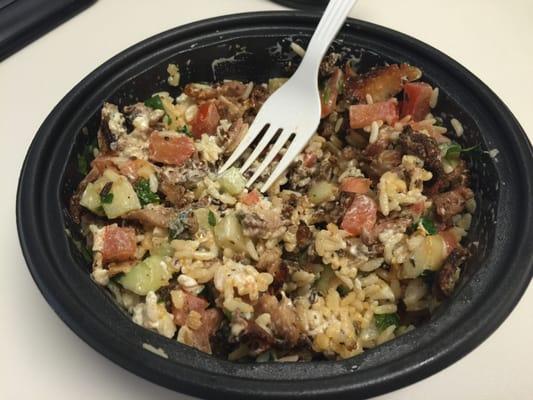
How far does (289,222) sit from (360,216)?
0.19 metres

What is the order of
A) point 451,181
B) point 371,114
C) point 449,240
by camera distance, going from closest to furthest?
point 449,240 → point 451,181 → point 371,114

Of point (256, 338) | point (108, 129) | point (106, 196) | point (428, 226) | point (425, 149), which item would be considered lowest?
point (256, 338)

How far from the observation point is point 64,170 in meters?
1.45

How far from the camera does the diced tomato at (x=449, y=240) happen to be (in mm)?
1387

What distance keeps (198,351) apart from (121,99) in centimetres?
84

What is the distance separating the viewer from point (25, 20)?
2189mm

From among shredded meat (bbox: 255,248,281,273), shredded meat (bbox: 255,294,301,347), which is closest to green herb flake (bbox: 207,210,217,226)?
shredded meat (bbox: 255,248,281,273)

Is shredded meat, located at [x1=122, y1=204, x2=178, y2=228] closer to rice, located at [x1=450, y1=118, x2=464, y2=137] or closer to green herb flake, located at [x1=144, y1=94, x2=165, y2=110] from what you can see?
green herb flake, located at [x1=144, y1=94, x2=165, y2=110]

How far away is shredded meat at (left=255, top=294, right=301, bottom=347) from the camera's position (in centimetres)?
124

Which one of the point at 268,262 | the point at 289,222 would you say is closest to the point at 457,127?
the point at 289,222

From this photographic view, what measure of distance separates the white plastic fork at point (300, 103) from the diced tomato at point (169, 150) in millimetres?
114

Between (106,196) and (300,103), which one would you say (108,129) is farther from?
(300,103)

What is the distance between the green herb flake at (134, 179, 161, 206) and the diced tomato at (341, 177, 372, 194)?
52 cm

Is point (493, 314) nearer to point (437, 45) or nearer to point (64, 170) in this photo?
point (64, 170)
